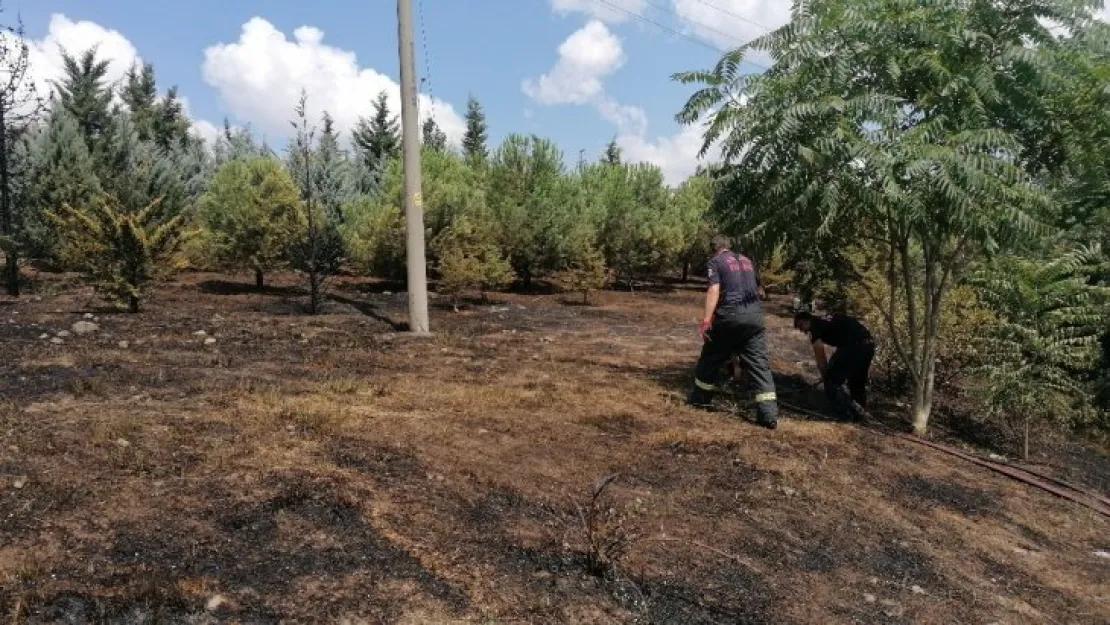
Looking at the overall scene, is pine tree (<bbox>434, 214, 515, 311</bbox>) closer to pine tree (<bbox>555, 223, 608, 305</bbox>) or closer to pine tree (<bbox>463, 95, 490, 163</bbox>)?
pine tree (<bbox>555, 223, 608, 305</bbox>)

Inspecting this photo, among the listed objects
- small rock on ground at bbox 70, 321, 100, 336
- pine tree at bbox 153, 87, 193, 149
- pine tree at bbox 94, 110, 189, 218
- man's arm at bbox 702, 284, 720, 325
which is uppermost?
pine tree at bbox 153, 87, 193, 149

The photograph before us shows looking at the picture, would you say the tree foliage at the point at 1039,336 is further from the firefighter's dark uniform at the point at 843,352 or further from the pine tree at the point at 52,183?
the pine tree at the point at 52,183

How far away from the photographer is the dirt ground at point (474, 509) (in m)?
3.05

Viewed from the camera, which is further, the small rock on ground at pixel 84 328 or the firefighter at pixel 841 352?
the small rock on ground at pixel 84 328

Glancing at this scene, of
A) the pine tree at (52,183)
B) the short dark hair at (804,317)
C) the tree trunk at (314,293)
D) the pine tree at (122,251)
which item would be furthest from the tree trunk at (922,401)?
the pine tree at (52,183)

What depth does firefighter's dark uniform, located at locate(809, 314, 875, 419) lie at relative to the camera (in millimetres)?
7648

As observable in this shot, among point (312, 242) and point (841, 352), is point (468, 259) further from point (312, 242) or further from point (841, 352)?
point (841, 352)

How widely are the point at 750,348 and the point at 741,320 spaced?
0.31m

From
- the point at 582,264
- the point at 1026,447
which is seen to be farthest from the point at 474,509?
the point at 582,264

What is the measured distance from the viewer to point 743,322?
21.8 feet

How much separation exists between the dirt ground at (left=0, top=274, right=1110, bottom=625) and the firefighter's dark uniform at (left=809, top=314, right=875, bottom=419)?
1.89 ft

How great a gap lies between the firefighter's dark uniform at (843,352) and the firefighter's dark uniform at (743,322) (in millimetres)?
1342

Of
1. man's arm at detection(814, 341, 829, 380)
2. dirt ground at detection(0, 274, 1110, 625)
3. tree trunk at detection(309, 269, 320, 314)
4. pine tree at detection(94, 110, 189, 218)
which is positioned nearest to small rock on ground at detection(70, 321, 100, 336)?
dirt ground at detection(0, 274, 1110, 625)

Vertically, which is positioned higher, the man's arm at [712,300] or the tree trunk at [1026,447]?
the man's arm at [712,300]
